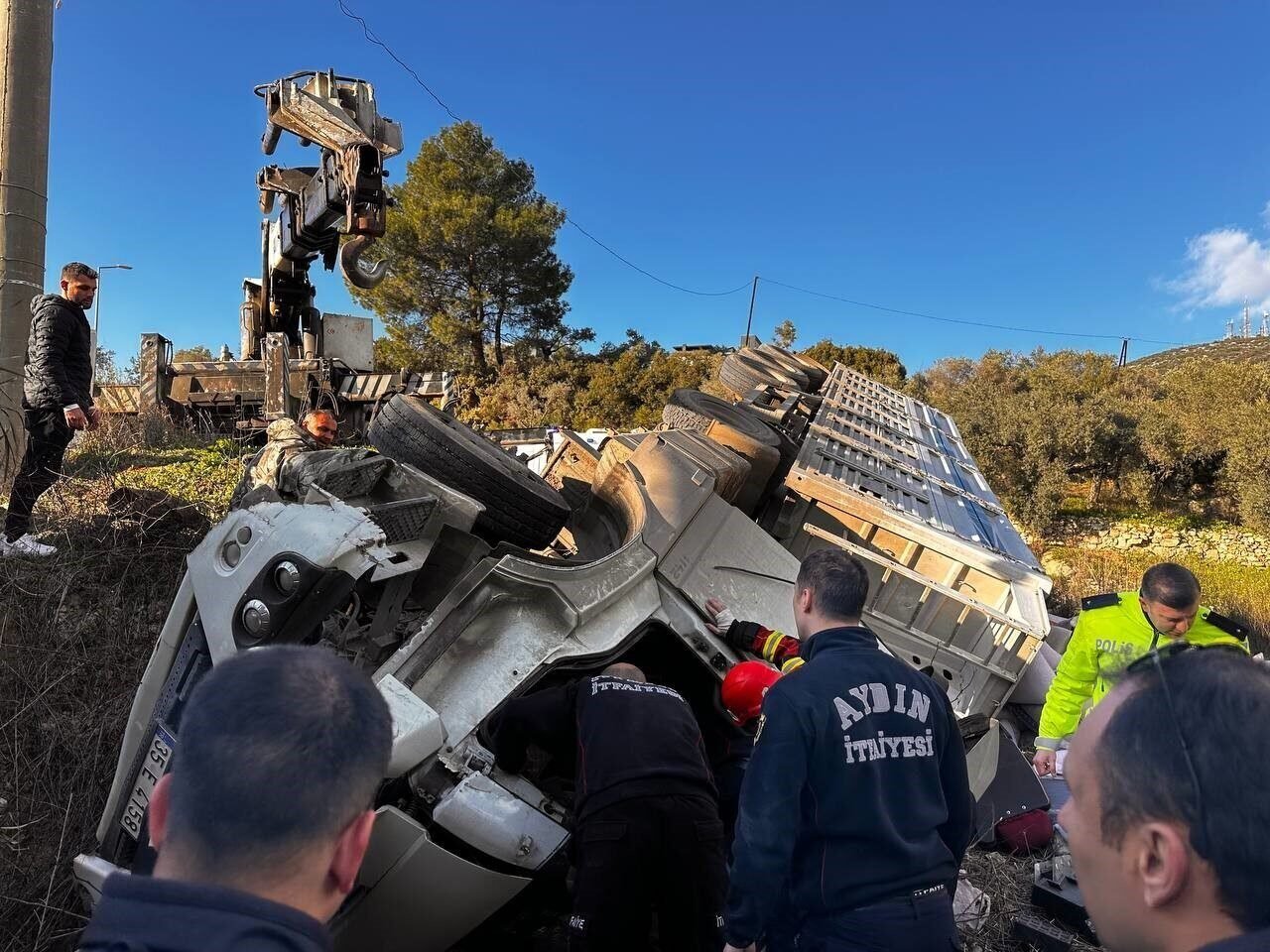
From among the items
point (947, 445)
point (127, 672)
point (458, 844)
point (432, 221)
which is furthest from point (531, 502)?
point (432, 221)

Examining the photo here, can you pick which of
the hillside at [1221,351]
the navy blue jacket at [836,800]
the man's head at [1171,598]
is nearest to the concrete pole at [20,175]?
the navy blue jacket at [836,800]

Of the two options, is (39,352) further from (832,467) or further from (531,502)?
(832,467)

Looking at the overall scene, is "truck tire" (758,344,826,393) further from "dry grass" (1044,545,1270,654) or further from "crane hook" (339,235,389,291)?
"crane hook" (339,235,389,291)

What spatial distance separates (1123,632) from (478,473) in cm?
285

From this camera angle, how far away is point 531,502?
139 inches

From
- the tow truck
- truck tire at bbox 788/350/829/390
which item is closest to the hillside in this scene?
truck tire at bbox 788/350/829/390

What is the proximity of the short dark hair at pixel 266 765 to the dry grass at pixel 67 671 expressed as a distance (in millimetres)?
1977

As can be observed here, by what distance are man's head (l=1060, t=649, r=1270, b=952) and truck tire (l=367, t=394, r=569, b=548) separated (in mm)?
2708

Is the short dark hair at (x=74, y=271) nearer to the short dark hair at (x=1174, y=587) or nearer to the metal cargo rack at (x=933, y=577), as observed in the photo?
the metal cargo rack at (x=933, y=577)

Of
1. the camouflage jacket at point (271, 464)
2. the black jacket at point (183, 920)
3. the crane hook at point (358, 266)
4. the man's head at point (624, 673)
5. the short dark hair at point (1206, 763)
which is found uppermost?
the crane hook at point (358, 266)

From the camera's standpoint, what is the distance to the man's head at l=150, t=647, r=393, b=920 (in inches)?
35.8

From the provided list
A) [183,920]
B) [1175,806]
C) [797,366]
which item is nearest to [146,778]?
[183,920]

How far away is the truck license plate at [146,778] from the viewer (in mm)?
2348

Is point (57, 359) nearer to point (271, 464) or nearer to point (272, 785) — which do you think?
point (271, 464)
